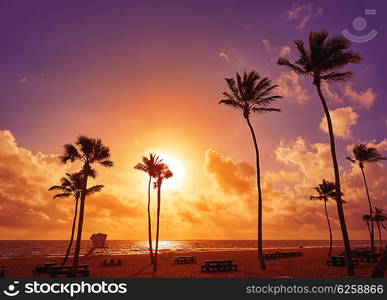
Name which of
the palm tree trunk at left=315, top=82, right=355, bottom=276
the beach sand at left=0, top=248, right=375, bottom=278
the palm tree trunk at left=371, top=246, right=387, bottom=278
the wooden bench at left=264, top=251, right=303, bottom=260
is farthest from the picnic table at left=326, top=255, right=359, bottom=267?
the palm tree trunk at left=371, top=246, right=387, bottom=278

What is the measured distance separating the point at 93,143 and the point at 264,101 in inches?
579

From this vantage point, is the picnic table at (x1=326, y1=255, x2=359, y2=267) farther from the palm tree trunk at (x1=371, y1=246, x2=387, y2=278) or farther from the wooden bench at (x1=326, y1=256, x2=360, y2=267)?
the palm tree trunk at (x1=371, y1=246, x2=387, y2=278)

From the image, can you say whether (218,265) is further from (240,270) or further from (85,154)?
(85,154)

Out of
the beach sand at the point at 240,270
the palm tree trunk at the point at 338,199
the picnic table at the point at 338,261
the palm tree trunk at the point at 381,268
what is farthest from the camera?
the picnic table at the point at 338,261

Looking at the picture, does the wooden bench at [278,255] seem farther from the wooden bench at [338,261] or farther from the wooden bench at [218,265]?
the wooden bench at [218,265]

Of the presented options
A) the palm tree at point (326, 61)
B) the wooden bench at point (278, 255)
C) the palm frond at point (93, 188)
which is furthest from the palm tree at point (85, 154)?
the wooden bench at point (278, 255)

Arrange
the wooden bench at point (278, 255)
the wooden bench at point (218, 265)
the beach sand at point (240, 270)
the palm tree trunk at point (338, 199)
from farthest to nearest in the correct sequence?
the wooden bench at point (278, 255)
the wooden bench at point (218, 265)
the beach sand at point (240, 270)
the palm tree trunk at point (338, 199)

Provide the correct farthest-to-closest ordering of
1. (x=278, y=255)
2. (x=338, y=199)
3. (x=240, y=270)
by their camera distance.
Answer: (x=278, y=255)
(x=240, y=270)
(x=338, y=199)

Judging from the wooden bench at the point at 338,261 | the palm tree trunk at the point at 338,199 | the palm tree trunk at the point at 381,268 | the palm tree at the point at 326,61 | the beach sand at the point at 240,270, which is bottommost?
the beach sand at the point at 240,270

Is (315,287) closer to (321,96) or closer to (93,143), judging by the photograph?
(321,96)

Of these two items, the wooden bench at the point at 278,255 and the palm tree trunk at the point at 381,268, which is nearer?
the palm tree trunk at the point at 381,268

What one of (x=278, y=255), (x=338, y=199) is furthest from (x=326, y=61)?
(x=278, y=255)

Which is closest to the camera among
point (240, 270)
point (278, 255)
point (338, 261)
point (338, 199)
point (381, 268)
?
point (381, 268)

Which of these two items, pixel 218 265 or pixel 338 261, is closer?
pixel 218 265
